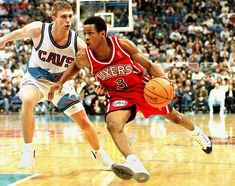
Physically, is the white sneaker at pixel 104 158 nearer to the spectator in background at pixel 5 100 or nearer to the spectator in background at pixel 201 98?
the spectator in background at pixel 201 98

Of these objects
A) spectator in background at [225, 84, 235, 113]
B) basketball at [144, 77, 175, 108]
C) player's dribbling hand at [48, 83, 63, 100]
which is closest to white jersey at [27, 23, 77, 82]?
player's dribbling hand at [48, 83, 63, 100]

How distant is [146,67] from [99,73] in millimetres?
507

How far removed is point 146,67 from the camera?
6.02 metres

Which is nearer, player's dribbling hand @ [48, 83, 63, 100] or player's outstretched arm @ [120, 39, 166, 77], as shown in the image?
player's outstretched arm @ [120, 39, 166, 77]

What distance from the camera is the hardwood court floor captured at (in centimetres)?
626

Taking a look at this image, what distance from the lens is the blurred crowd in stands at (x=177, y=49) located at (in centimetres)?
1903

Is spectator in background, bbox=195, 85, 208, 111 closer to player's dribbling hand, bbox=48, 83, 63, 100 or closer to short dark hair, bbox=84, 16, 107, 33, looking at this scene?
player's dribbling hand, bbox=48, 83, 63, 100

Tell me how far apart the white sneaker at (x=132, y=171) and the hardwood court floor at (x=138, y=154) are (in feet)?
1.97

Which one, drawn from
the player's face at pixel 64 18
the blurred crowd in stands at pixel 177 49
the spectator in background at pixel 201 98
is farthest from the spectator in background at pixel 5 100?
the player's face at pixel 64 18

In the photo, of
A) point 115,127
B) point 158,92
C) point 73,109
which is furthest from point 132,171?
point 73,109

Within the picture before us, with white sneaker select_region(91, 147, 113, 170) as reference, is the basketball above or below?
above

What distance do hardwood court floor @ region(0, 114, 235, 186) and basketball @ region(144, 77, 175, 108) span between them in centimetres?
86

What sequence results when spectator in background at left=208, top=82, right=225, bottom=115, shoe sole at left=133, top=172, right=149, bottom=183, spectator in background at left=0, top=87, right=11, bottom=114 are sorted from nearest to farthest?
shoe sole at left=133, top=172, right=149, bottom=183 → spectator in background at left=208, top=82, right=225, bottom=115 → spectator in background at left=0, top=87, right=11, bottom=114

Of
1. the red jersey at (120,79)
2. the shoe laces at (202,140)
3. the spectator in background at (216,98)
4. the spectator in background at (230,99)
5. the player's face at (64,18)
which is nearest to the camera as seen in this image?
the red jersey at (120,79)
